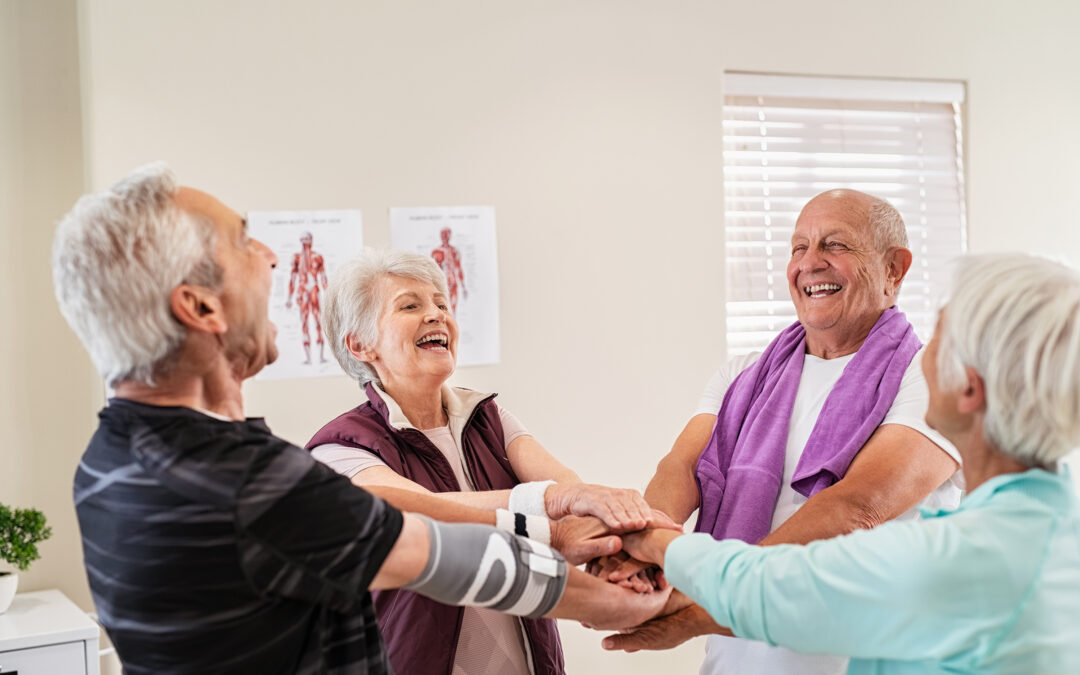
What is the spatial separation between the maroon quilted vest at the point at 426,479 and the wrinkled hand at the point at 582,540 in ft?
0.59

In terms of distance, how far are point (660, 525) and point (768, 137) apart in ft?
7.87

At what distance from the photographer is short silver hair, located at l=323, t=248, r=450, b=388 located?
2.05 metres

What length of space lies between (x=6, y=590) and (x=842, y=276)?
2.50m

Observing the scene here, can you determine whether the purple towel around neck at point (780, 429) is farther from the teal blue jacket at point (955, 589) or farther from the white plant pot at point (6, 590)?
the white plant pot at point (6, 590)

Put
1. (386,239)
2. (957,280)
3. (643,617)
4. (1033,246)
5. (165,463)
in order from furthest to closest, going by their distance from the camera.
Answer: (1033,246) < (386,239) < (643,617) < (957,280) < (165,463)

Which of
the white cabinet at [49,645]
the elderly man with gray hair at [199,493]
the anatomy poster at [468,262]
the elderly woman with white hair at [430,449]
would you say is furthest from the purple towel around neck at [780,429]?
the white cabinet at [49,645]

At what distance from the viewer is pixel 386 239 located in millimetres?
3264

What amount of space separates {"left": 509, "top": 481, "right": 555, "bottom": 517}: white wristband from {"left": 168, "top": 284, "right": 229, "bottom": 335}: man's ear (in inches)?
30.1

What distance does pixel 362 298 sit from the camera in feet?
6.75

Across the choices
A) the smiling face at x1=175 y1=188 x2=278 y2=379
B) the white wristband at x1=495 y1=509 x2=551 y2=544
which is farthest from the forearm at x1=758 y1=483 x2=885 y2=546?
the smiling face at x1=175 y1=188 x2=278 y2=379

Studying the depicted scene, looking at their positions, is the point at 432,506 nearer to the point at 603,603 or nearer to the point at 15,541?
the point at 603,603

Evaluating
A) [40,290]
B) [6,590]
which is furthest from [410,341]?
[40,290]

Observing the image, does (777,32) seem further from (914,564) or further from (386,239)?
(914,564)

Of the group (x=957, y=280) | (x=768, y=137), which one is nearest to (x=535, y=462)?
(x=957, y=280)
